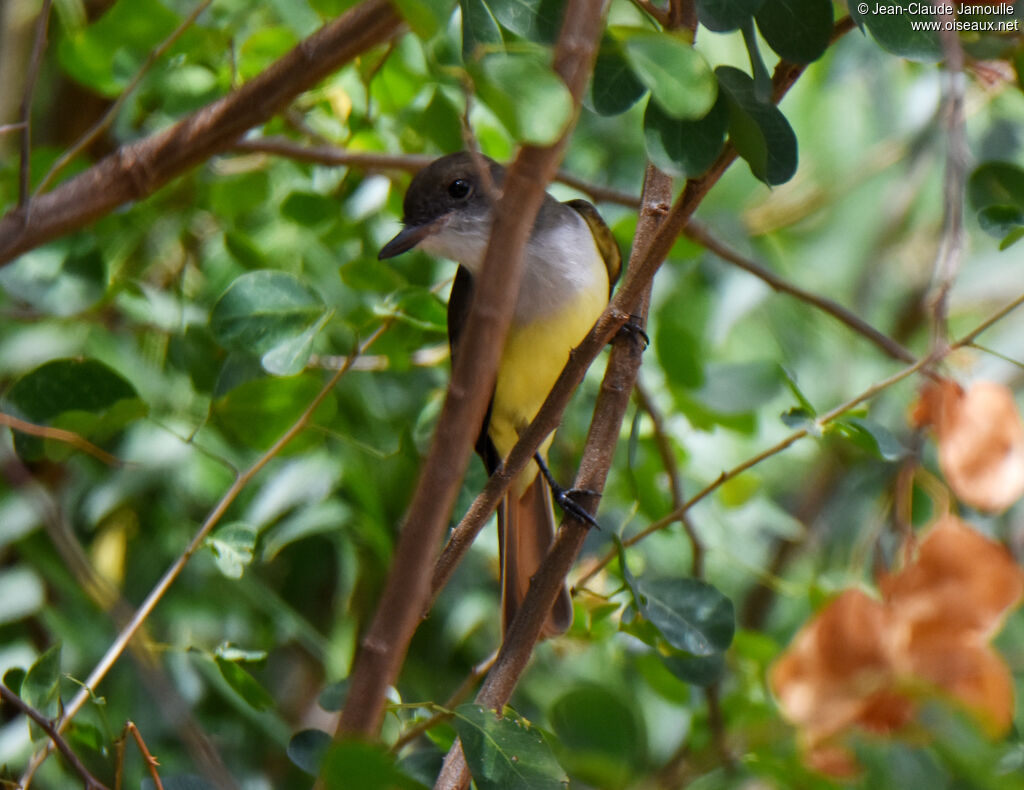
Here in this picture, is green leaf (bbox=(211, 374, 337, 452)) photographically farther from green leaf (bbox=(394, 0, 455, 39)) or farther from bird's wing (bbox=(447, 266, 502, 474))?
green leaf (bbox=(394, 0, 455, 39))

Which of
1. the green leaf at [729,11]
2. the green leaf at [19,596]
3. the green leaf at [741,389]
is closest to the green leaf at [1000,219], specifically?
the green leaf at [729,11]

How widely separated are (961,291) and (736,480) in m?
1.83

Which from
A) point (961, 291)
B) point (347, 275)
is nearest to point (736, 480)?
point (347, 275)

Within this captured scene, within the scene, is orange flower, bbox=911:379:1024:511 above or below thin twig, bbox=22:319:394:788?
above

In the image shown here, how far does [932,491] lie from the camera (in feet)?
6.12

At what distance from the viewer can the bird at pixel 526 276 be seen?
1.88m

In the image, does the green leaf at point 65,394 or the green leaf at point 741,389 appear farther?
the green leaf at point 741,389

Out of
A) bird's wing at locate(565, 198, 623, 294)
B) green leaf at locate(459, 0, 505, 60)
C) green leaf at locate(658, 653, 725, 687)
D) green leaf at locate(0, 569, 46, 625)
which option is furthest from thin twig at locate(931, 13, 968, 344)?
green leaf at locate(0, 569, 46, 625)

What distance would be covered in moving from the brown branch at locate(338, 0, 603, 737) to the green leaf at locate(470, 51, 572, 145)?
Result: 0.04ft

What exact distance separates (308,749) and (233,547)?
28 cm

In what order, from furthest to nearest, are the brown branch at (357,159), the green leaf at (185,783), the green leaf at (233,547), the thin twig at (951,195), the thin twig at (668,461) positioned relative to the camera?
the brown branch at (357,159) < the thin twig at (668,461) < the green leaf at (233,547) < the green leaf at (185,783) < the thin twig at (951,195)

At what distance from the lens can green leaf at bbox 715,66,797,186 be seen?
1127 mm

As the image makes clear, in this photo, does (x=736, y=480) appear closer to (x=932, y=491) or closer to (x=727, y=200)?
(x=932, y=491)

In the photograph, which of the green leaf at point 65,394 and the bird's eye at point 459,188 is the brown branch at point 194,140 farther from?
the bird's eye at point 459,188
